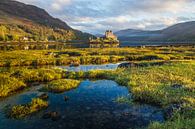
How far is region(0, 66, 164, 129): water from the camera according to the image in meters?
27.4

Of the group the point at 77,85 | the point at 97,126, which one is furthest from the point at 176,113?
the point at 77,85

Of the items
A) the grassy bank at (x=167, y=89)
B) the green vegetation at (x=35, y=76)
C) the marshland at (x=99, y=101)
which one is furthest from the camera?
the green vegetation at (x=35, y=76)

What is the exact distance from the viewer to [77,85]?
46938 millimetres

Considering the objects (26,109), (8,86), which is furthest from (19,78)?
(26,109)

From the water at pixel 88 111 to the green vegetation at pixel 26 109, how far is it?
0.84 metres

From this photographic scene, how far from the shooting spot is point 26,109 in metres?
31.2

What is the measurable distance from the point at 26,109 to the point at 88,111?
23.9 feet

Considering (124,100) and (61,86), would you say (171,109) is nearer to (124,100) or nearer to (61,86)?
(124,100)

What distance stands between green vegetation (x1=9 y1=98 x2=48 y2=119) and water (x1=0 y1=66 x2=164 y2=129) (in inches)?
33.1

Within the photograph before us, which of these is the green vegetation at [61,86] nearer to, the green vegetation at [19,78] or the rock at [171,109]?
the green vegetation at [19,78]

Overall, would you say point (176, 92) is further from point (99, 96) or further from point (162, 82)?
point (99, 96)

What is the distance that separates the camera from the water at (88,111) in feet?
90.0

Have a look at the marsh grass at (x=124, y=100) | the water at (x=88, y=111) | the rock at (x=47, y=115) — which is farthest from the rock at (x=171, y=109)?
the rock at (x=47, y=115)

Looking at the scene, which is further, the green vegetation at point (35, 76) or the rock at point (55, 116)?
the green vegetation at point (35, 76)
